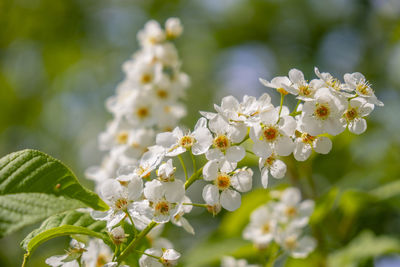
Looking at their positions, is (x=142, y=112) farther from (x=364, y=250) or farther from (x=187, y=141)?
(x=364, y=250)

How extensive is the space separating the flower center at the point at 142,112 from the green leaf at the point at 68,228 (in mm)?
854

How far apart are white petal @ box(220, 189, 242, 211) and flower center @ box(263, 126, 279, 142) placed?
213 mm

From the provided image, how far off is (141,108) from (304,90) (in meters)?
1.09

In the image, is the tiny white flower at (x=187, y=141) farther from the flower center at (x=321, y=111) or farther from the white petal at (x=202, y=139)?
the flower center at (x=321, y=111)

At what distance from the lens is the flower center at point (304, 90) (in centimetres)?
136

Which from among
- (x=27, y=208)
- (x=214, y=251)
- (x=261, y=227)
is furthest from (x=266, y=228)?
(x=27, y=208)

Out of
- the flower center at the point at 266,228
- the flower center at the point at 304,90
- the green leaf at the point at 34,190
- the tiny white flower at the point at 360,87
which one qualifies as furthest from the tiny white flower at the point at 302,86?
the flower center at the point at 266,228

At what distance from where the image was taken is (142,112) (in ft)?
7.33

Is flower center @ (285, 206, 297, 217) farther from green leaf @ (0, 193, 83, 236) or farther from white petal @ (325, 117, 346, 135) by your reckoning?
green leaf @ (0, 193, 83, 236)

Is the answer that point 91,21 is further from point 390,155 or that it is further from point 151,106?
point 390,155

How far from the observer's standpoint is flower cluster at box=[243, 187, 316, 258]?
2.17m

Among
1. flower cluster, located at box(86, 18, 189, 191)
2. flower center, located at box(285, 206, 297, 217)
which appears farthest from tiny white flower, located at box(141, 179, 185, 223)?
flower center, located at box(285, 206, 297, 217)

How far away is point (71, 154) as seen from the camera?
493 centimetres

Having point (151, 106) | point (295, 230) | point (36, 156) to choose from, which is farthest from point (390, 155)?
point (36, 156)
